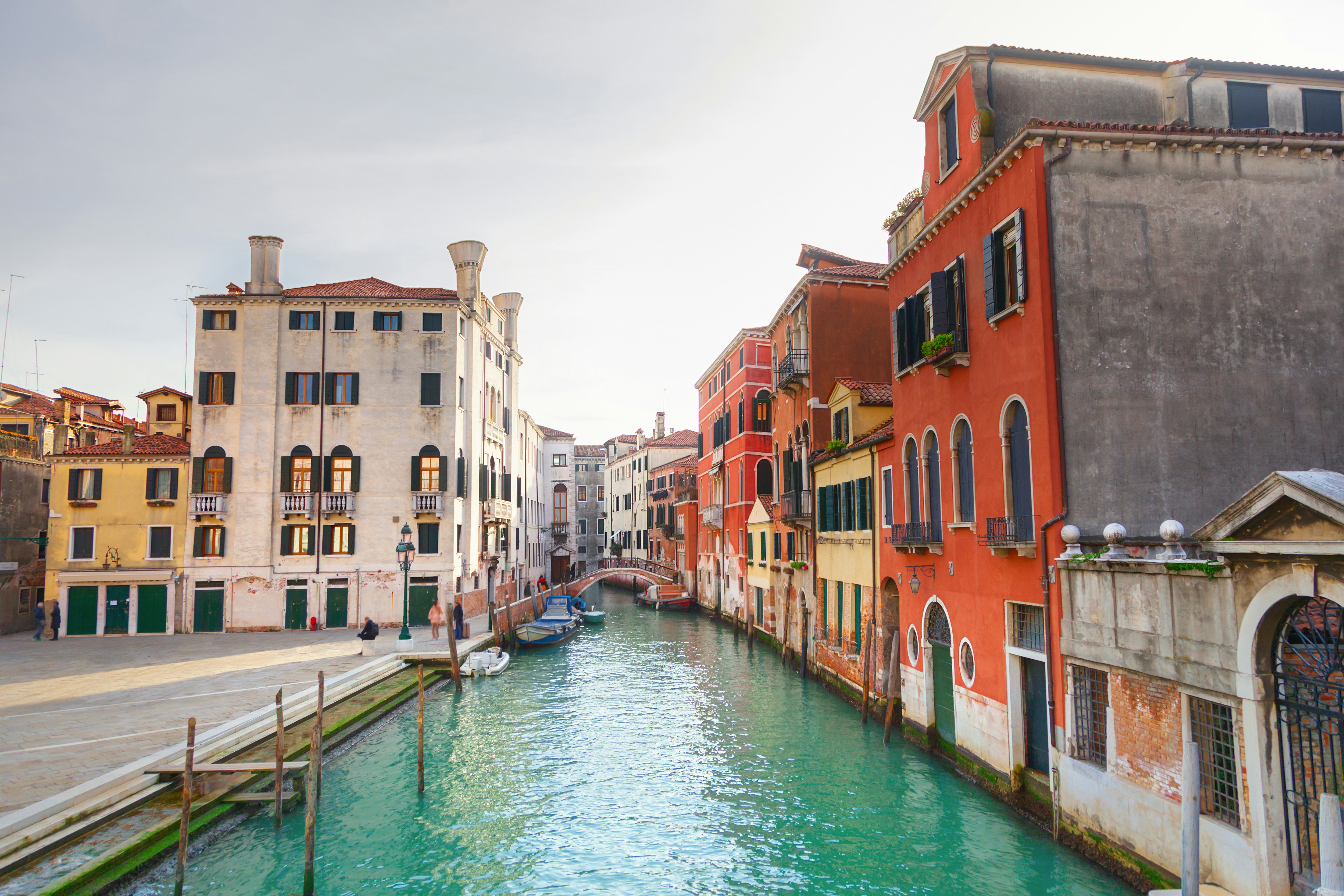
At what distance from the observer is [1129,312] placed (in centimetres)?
972

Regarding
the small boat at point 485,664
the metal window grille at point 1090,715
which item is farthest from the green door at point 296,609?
the metal window grille at point 1090,715

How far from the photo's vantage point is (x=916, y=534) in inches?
545

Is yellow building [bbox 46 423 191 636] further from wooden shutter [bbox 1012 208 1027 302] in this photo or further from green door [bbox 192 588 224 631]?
wooden shutter [bbox 1012 208 1027 302]

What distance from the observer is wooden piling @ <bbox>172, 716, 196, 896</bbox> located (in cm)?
854

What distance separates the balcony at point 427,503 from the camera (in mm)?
25891

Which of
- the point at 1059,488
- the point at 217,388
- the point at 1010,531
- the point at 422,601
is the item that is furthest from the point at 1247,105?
the point at 217,388

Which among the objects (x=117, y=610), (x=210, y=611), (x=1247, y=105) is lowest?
(x=210, y=611)

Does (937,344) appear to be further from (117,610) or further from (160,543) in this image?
(117,610)

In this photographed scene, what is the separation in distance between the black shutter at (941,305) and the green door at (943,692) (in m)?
5.11

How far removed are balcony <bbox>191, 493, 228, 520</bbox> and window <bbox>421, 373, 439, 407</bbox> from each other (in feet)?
22.9

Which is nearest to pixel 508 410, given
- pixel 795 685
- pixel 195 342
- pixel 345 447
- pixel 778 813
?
pixel 345 447

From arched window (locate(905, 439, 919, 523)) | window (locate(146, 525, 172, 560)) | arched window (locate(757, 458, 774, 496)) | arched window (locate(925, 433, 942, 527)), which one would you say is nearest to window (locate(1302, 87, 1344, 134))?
arched window (locate(925, 433, 942, 527))

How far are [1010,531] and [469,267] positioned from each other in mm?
22889

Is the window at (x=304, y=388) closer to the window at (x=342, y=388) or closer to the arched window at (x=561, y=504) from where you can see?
the window at (x=342, y=388)
